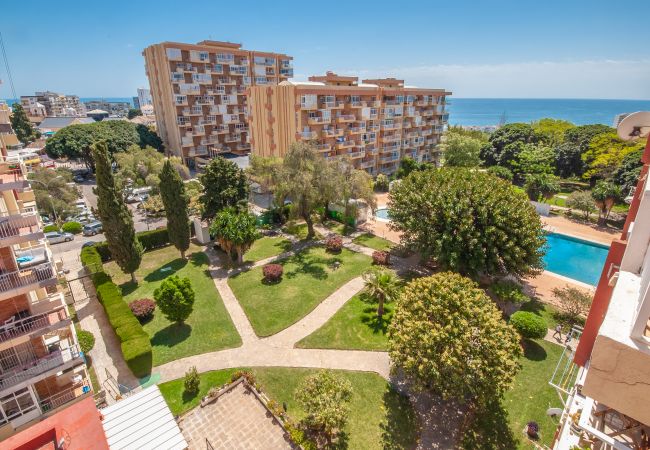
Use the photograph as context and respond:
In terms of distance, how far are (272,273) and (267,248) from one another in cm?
792

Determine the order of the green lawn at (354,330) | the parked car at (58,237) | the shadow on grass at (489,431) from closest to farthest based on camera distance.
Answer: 1. the shadow on grass at (489,431)
2. the green lawn at (354,330)
3. the parked car at (58,237)

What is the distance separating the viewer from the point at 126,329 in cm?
2203

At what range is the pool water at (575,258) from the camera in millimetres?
33562

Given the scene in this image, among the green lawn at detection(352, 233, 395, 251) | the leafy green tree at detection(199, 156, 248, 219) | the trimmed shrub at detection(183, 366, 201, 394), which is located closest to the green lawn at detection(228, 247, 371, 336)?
the green lawn at detection(352, 233, 395, 251)

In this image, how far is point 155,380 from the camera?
20.2 m

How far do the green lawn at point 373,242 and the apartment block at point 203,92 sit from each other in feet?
Answer: 118

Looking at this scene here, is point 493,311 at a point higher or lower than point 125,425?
higher

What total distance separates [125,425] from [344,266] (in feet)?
70.9

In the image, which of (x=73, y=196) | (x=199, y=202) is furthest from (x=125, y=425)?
(x=73, y=196)

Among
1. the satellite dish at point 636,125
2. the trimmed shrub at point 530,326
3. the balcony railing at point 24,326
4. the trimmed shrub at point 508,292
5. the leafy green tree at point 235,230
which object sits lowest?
the trimmed shrub at point 530,326

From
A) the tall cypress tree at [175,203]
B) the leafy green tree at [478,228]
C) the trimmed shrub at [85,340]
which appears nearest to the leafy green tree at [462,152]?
the leafy green tree at [478,228]

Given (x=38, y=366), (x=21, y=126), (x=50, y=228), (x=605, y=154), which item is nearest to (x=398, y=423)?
(x=38, y=366)

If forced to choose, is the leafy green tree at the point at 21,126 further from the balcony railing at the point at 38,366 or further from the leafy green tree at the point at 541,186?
the leafy green tree at the point at 541,186

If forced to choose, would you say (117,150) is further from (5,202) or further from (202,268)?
(5,202)
